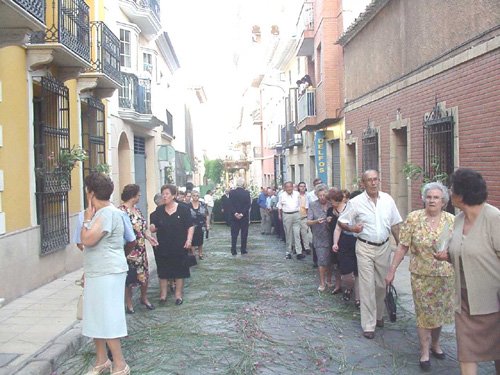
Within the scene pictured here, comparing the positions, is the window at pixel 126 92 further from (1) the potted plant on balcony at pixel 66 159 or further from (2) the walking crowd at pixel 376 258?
(2) the walking crowd at pixel 376 258

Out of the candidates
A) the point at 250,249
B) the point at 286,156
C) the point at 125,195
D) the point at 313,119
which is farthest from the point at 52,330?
the point at 286,156

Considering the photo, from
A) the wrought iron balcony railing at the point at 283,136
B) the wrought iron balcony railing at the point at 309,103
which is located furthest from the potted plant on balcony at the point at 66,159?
the wrought iron balcony railing at the point at 283,136

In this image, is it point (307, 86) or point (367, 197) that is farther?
point (307, 86)

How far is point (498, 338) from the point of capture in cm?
412

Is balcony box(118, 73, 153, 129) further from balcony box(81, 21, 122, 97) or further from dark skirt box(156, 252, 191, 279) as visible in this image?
dark skirt box(156, 252, 191, 279)

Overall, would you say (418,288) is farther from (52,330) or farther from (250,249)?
(250,249)

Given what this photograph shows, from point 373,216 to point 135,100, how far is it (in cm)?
1281

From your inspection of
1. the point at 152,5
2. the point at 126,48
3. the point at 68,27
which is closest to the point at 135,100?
the point at 126,48

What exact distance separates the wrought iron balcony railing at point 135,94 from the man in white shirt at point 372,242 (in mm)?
11653

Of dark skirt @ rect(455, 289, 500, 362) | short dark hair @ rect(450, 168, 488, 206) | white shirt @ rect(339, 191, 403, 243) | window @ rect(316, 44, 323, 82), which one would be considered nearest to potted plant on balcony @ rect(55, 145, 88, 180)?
white shirt @ rect(339, 191, 403, 243)

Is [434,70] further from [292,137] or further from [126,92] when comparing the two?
[292,137]

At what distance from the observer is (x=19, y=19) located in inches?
288

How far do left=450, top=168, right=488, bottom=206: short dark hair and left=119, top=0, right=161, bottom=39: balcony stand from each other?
15098mm

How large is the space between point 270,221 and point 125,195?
12260 millimetres
